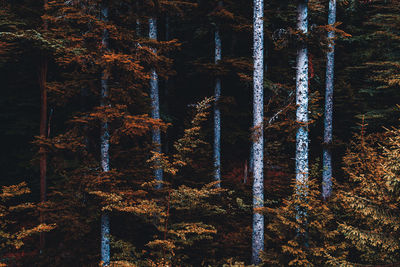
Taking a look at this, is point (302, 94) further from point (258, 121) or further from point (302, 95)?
point (258, 121)

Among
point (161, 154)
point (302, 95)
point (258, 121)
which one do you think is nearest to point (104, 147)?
point (161, 154)

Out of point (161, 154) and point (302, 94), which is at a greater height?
point (302, 94)

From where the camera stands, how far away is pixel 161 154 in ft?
22.4

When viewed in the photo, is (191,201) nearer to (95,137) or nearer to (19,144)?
(95,137)

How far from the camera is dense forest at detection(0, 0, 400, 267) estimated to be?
6434 millimetres

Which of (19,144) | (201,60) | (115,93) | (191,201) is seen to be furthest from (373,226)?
(19,144)

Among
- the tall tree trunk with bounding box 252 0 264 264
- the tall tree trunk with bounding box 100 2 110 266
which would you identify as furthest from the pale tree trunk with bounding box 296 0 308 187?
the tall tree trunk with bounding box 100 2 110 266

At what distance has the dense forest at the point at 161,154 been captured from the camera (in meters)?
6.43

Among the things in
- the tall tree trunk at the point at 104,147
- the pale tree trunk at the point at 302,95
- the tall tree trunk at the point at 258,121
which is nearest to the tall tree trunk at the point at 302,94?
the pale tree trunk at the point at 302,95

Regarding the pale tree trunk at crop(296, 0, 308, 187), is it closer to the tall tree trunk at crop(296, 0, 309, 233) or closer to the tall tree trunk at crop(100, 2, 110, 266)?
the tall tree trunk at crop(296, 0, 309, 233)

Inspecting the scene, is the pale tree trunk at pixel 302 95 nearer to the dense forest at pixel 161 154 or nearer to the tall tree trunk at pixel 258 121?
the dense forest at pixel 161 154

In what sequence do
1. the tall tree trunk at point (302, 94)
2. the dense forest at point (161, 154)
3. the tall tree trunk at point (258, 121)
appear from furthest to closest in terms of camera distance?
the tall tree trunk at point (258, 121) → the tall tree trunk at point (302, 94) → the dense forest at point (161, 154)

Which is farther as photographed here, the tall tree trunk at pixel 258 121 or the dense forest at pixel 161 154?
the tall tree trunk at pixel 258 121

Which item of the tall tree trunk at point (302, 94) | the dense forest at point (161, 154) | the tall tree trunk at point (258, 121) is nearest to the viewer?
the dense forest at point (161, 154)
